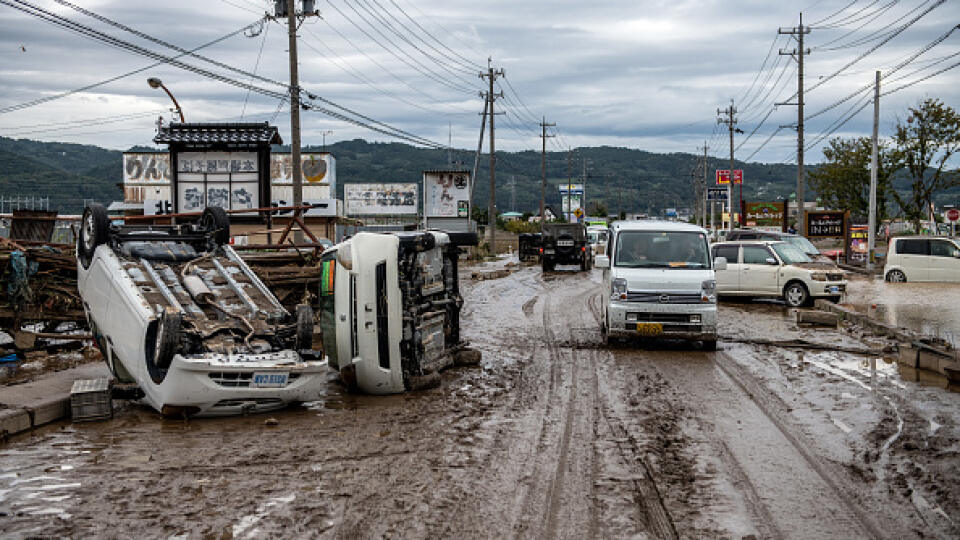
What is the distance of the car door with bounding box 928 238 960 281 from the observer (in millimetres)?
26234

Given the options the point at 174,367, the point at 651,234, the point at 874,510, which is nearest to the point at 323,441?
the point at 174,367

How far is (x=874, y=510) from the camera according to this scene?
5.65m

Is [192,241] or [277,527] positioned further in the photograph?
[192,241]

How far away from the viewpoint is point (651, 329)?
43.3 feet

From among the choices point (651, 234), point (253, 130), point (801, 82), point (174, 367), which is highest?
point (801, 82)

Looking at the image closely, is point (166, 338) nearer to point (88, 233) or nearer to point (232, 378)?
point (232, 378)

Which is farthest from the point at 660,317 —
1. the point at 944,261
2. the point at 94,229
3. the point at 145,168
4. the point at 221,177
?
the point at 145,168

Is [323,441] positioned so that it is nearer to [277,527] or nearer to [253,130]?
[277,527]

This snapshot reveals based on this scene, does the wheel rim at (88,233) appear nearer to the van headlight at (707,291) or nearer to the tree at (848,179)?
the van headlight at (707,291)

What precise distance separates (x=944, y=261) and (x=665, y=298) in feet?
58.5

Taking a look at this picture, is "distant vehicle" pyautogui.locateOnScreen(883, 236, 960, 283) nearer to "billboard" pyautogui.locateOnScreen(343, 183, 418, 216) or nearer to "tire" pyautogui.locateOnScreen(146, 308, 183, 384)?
"tire" pyautogui.locateOnScreen(146, 308, 183, 384)

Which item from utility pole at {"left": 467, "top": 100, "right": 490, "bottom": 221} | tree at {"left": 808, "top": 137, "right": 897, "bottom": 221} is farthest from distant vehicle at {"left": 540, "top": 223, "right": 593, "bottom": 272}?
tree at {"left": 808, "top": 137, "right": 897, "bottom": 221}

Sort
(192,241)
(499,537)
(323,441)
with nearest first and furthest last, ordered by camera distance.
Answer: (499,537)
(323,441)
(192,241)

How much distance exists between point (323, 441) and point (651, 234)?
8.55 metres
